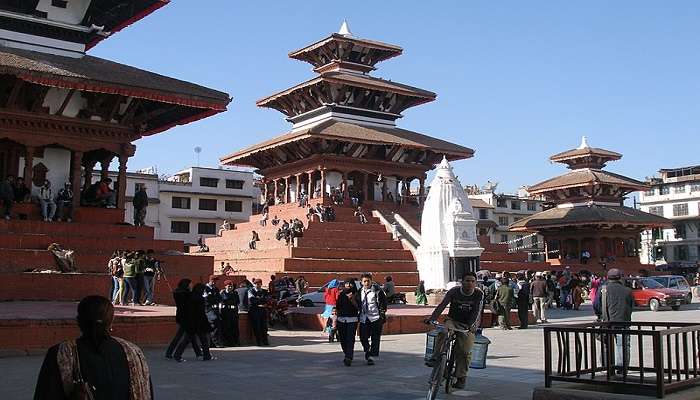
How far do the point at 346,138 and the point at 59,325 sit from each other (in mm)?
24820

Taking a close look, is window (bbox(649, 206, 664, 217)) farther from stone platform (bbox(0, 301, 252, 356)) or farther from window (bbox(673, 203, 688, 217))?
stone platform (bbox(0, 301, 252, 356))

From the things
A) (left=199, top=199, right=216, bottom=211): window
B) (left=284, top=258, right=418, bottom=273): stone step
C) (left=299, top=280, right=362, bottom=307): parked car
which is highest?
(left=199, top=199, right=216, bottom=211): window

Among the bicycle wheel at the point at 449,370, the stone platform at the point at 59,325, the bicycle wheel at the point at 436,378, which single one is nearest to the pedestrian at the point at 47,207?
the stone platform at the point at 59,325

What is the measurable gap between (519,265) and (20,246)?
23.1 m

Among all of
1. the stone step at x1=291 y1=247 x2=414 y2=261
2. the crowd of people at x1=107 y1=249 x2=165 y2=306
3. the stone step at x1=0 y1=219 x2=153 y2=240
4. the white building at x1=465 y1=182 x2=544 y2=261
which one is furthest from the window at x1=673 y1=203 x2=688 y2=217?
the crowd of people at x1=107 y1=249 x2=165 y2=306

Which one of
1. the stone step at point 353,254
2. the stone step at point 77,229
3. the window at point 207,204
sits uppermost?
the window at point 207,204

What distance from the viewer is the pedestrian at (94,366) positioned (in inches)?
149

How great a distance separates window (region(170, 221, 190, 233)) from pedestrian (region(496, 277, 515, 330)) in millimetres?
44843

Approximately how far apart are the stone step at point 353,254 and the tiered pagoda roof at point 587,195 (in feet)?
69.3

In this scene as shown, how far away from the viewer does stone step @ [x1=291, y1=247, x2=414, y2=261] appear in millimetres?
→ 28500

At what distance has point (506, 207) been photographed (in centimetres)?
8344

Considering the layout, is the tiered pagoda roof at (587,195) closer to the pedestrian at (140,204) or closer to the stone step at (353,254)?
the stone step at (353,254)

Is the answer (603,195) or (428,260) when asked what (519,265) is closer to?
(428,260)

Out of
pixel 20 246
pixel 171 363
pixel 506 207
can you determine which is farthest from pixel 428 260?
pixel 506 207
